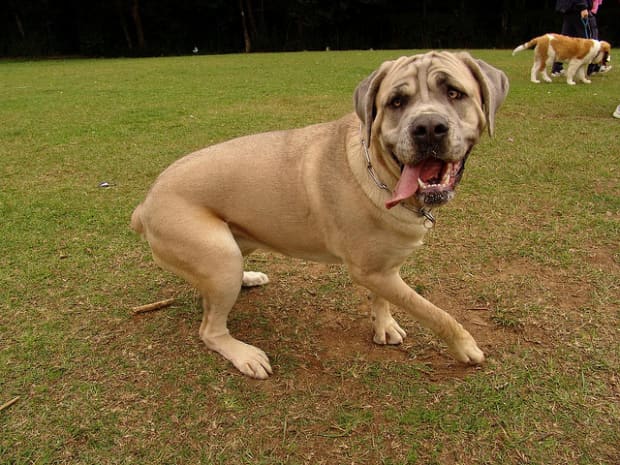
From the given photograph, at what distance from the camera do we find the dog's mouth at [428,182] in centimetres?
207

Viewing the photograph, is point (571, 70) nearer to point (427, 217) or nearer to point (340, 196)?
point (427, 217)

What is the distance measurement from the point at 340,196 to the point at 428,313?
72cm

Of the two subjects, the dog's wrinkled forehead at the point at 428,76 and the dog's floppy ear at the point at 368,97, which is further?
the dog's floppy ear at the point at 368,97

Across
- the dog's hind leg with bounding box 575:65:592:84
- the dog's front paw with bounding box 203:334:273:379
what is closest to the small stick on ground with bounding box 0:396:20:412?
the dog's front paw with bounding box 203:334:273:379

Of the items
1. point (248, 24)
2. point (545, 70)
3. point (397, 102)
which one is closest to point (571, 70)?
point (545, 70)

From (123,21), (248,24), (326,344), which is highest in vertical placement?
(123,21)

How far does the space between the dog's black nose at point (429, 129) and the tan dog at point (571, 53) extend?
963 centimetres

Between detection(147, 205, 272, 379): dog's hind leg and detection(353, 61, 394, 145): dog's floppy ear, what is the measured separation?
Result: 35.7 inches

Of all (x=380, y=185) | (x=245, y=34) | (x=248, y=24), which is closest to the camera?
(x=380, y=185)

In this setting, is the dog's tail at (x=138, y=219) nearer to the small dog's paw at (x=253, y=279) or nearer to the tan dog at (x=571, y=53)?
the small dog's paw at (x=253, y=279)

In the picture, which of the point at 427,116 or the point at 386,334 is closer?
the point at 427,116

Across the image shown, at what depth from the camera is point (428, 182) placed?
83.0 inches

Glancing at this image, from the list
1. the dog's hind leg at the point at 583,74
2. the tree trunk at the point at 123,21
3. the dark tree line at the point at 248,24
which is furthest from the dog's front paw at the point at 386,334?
the tree trunk at the point at 123,21

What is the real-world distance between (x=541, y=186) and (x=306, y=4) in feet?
90.8
